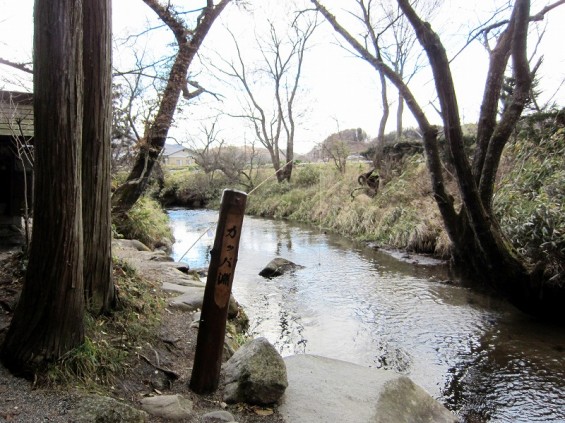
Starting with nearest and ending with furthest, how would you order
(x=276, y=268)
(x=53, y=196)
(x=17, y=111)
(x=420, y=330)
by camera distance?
(x=53, y=196)
(x=17, y=111)
(x=420, y=330)
(x=276, y=268)

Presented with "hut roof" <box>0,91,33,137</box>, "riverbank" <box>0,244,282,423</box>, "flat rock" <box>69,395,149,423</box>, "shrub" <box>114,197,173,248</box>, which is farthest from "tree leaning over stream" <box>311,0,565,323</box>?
"shrub" <box>114,197,173,248</box>

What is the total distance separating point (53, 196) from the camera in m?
2.77

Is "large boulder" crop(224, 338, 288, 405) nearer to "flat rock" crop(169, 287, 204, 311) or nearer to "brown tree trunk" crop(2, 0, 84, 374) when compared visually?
"brown tree trunk" crop(2, 0, 84, 374)

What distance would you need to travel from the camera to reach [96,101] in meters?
3.62

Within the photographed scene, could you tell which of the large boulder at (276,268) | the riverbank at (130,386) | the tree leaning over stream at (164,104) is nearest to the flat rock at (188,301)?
the riverbank at (130,386)

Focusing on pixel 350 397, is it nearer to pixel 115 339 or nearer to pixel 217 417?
pixel 217 417

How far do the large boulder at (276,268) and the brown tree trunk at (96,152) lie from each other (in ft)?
19.8

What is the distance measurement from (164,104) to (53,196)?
618 centimetres

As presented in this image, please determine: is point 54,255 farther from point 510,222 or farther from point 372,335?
point 510,222

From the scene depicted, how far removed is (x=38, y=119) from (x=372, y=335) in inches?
198

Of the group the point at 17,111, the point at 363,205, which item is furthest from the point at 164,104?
the point at 363,205

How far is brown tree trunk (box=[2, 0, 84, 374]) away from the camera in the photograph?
2.73 meters

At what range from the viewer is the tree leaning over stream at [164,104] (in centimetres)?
847

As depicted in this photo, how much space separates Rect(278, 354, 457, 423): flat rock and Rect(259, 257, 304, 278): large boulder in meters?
5.32
